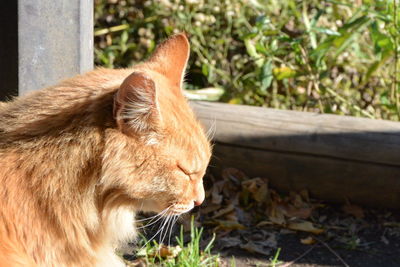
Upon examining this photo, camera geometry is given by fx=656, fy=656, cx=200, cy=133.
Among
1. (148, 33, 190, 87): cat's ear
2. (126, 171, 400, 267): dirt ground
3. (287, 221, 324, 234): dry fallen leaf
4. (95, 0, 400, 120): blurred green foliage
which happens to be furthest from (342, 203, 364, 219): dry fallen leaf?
(148, 33, 190, 87): cat's ear

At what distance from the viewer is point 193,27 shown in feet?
18.7

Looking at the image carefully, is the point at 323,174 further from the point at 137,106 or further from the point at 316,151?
the point at 137,106

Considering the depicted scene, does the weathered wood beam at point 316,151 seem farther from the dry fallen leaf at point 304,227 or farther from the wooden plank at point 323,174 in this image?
the dry fallen leaf at point 304,227

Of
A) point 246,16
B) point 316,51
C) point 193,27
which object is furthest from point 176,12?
point 316,51

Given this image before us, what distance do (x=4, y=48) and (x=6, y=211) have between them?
3.52ft

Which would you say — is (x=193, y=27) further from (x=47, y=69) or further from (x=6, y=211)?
(x=6, y=211)

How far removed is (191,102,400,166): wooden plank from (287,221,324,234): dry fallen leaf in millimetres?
425

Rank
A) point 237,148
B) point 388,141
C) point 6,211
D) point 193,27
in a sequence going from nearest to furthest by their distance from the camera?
point 6,211 → point 388,141 → point 237,148 → point 193,27

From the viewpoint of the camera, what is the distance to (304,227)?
3.89m

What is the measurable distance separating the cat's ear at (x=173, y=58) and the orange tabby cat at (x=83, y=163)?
0.12 meters

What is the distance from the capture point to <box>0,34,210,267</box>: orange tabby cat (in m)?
2.31

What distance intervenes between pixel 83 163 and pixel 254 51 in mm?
2913

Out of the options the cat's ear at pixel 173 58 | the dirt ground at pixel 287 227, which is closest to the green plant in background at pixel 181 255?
the dirt ground at pixel 287 227

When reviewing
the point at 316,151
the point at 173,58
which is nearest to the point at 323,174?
the point at 316,151
